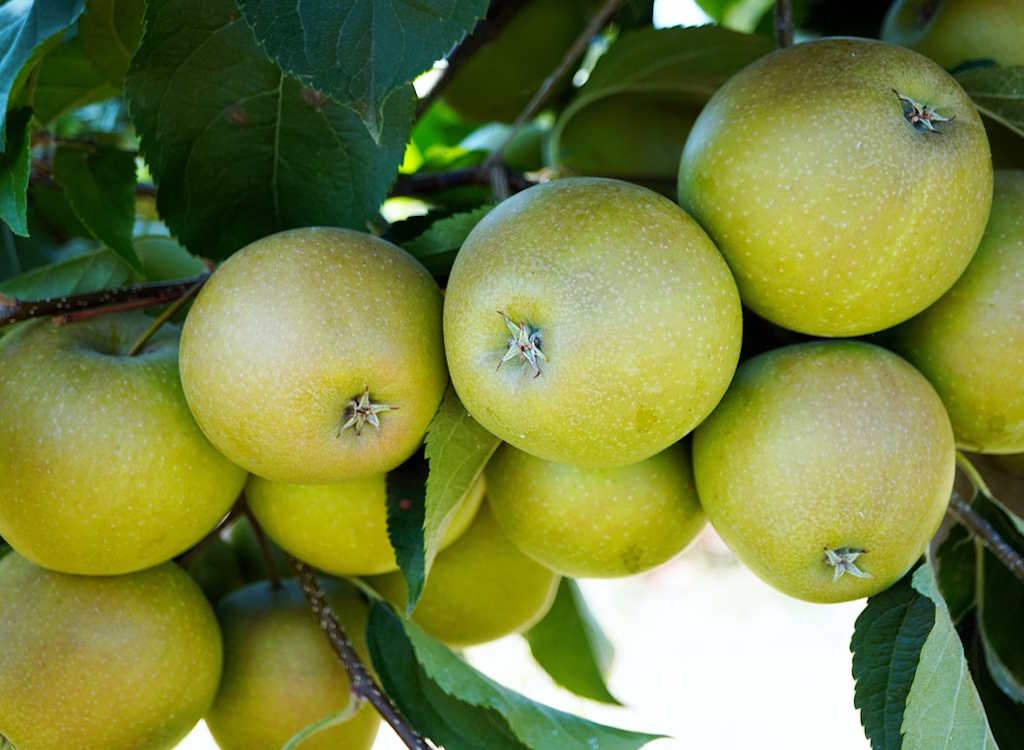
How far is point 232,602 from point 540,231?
20.5 inches

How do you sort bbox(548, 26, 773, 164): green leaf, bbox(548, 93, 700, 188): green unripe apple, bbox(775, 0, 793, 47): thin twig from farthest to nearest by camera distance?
1. bbox(548, 93, 700, 188): green unripe apple
2. bbox(548, 26, 773, 164): green leaf
3. bbox(775, 0, 793, 47): thin twig

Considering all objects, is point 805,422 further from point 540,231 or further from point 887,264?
point 540,231

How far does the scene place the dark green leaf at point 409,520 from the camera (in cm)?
79

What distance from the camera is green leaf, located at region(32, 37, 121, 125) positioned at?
1.04 meters

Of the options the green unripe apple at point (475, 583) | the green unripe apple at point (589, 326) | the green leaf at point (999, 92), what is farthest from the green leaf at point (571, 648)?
the green leaf at point (999, 92)

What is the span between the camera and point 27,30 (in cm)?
78

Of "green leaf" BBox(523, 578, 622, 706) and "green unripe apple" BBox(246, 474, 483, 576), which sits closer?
"green unripe apple" BBox(246, 474, 483, 576)

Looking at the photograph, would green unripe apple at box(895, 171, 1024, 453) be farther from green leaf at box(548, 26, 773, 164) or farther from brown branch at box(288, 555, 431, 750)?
brown branch at box(288, 555, 431, 750)

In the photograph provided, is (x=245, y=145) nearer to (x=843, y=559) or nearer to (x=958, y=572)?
(x=843, y=559)

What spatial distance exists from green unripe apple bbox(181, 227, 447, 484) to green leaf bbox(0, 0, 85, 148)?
0.19 metres

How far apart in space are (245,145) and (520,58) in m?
0.63

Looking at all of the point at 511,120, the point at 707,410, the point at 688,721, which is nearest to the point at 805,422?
the point at 707,410

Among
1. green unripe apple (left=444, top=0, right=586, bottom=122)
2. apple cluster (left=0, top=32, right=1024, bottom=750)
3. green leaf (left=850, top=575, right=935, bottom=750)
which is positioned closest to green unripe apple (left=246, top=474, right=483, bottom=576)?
apple cluster (left=0, top=32, right=1024, bottom=750)

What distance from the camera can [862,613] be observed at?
32.8 inches
